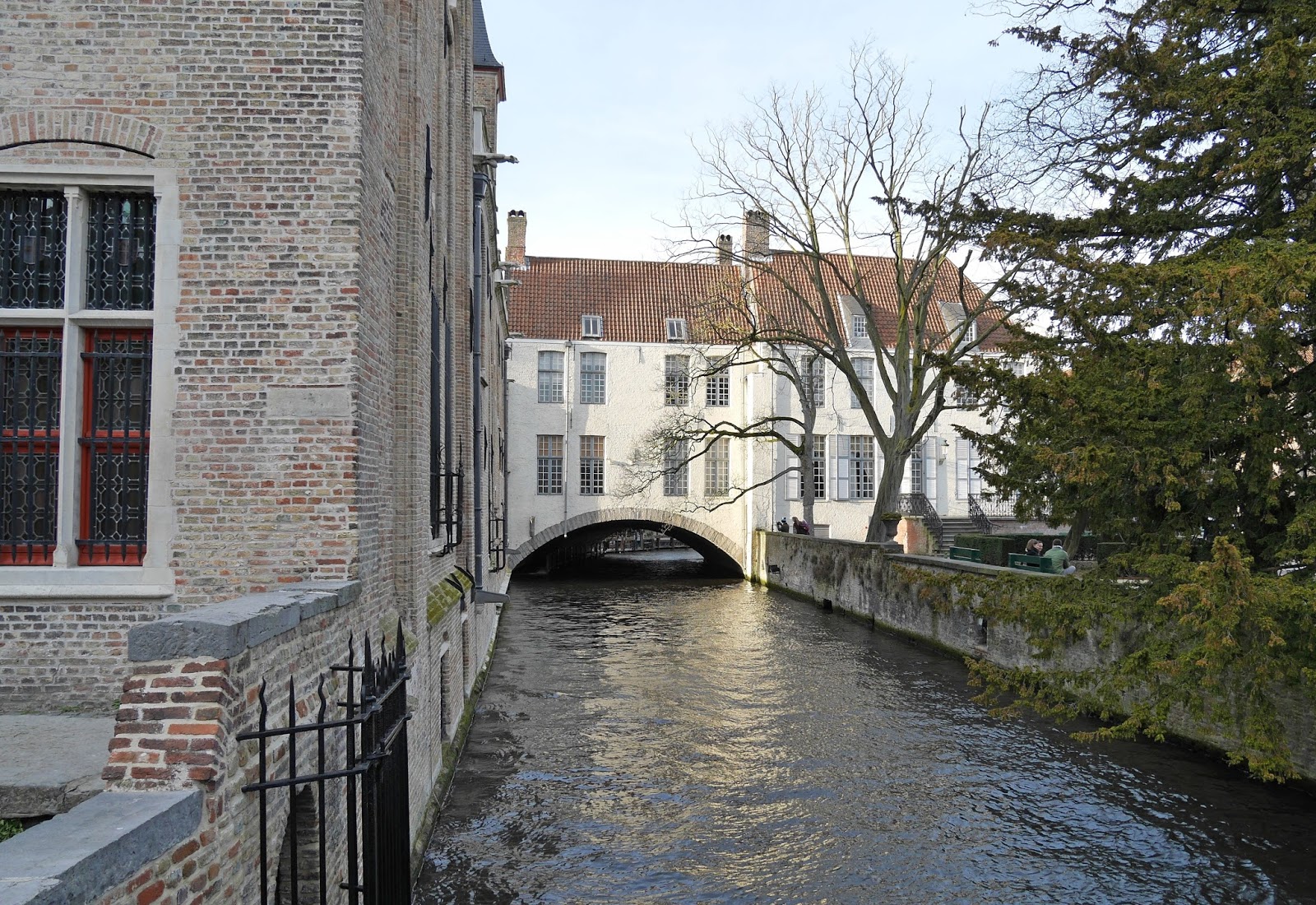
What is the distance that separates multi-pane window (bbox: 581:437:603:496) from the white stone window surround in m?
24.2

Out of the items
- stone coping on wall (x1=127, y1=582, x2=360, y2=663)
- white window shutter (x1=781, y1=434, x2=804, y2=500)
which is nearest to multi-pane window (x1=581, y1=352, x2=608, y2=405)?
white window shutter (x1=781, y1=434, x2=804, y2=500)

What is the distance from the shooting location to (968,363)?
877 centimetres

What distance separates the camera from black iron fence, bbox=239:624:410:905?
3.57 metres

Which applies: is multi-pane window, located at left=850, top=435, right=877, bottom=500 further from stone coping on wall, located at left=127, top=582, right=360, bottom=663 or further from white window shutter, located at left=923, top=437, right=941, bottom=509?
stone coping on wall, located at left=127, top=582, right=360, bottom=663

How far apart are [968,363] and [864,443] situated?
24373 millimetres

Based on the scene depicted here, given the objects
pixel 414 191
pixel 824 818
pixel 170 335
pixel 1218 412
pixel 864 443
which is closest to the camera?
pixel 170 335

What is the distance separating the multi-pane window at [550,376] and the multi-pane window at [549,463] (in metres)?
1.21

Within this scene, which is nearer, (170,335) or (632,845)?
(170,335)

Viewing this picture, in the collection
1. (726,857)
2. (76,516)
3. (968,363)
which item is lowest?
(726,857)

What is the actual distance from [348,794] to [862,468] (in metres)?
30.0

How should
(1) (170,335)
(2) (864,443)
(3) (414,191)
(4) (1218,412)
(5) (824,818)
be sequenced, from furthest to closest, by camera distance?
(2) (864,443), (5) (824,818), (3) (414,191), (4) (1218,412), (1) (170,335)

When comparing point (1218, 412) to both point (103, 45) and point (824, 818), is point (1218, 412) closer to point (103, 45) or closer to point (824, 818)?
point (824, 818)

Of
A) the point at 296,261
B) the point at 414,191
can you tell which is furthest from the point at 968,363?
the point at 296,261

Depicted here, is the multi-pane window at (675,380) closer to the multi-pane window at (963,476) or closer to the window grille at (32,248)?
the multi-pane window at (963,476)
